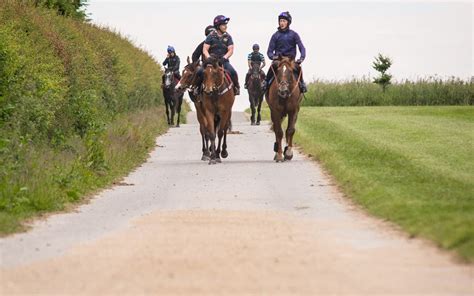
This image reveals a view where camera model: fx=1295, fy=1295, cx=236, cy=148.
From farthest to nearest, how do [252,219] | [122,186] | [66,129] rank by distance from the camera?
[66,129] < [122,186] < [252,219]

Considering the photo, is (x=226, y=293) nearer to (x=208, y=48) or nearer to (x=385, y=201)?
(x=385, y=201)

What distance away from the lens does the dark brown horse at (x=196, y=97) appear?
88.9 ft

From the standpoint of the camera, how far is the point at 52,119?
25266mm

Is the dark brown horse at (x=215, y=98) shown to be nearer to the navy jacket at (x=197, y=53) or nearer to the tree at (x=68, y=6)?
the navy jacket at (x=197, y=53)

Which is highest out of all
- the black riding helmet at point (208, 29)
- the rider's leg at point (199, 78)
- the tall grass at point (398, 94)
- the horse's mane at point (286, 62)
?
the black riding helmet at point (208, 29)

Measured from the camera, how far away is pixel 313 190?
20.0 metres

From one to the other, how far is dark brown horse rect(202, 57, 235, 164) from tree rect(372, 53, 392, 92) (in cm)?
3791

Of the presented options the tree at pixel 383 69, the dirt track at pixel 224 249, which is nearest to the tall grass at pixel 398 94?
the tree at pixel 383 69

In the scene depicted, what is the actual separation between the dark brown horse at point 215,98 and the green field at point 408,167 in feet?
6.80

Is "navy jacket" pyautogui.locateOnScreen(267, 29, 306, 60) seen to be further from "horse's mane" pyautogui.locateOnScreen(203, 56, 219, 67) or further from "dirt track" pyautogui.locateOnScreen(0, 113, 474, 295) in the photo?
"dirt track" pyautogui.locateOnScreen(0, 113, 474, 295)

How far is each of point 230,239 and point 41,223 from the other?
330cm

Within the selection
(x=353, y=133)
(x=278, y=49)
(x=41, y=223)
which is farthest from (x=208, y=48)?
(x=41, y=223)

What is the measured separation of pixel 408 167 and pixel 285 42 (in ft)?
16.7

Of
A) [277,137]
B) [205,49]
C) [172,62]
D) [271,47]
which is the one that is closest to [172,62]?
[172,62]
